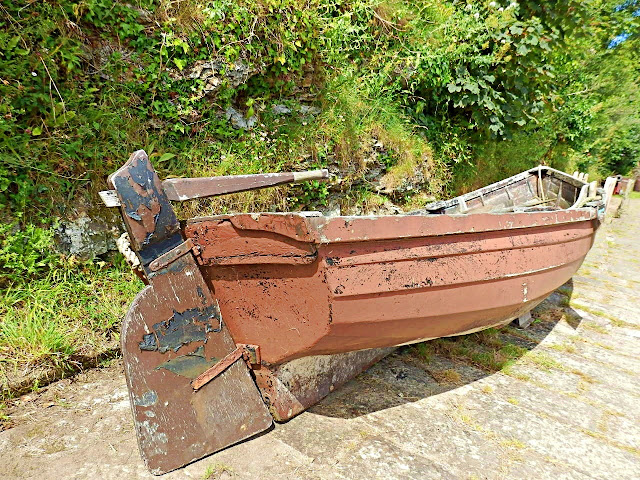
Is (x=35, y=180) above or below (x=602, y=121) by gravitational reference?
above

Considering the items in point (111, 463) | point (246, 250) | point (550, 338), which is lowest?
point (550, 338)

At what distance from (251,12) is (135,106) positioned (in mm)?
1391

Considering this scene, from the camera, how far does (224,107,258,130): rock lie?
3.69m

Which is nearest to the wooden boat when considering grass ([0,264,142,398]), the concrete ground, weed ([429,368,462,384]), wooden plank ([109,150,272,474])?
wooden plank ([109,150,272,474])

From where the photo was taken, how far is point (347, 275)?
172 centimetres

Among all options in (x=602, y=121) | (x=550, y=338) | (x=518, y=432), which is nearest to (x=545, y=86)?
(x=550, y=338)

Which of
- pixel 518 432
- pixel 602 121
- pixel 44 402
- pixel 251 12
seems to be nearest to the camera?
pixel 518 432

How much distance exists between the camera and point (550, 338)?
127 inches

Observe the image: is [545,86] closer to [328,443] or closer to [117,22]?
[117,22]

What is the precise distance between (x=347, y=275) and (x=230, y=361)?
756 millimetres

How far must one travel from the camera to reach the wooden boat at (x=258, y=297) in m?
1.69

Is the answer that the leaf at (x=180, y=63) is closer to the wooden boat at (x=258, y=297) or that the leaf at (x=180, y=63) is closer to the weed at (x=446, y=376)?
the wooden boat at (x=258, y=297)

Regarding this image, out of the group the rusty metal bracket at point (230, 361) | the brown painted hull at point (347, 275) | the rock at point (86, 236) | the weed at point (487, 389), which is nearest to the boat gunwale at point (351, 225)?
the brown painted hull at point (347, 275)

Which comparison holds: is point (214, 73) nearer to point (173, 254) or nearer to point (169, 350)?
point (173, 254)
